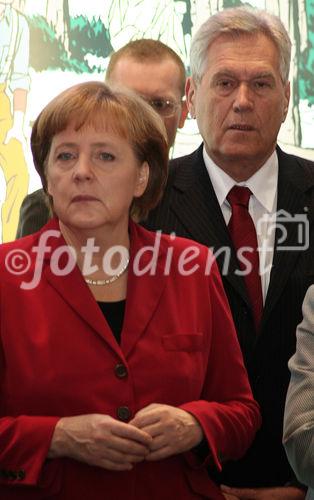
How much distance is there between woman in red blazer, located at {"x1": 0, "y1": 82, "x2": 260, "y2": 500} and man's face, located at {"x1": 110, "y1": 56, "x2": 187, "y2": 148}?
101cm

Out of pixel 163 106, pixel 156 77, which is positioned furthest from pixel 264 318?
pixel 156 77

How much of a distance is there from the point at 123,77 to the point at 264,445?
143 centimetres

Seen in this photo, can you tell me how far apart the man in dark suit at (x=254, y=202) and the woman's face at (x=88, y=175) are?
54 cm

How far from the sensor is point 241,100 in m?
3.08

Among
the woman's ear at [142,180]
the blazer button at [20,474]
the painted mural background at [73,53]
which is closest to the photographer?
the blazer button at [20,474]

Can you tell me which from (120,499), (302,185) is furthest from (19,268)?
(302,185)

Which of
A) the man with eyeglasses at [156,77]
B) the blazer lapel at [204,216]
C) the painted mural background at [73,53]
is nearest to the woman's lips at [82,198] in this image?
the blazer lapel at [204,216]

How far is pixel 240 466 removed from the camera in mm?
2877

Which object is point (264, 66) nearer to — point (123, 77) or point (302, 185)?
point (302, 185)

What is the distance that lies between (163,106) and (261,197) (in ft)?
2.14

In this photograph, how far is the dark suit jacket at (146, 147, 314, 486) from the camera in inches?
113

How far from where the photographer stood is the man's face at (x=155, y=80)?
3586 mm

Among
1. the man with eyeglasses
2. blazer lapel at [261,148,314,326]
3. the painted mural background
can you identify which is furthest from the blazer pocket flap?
the painted mural background

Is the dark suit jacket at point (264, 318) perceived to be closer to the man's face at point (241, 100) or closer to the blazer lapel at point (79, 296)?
the man's face at point (241, 100)
